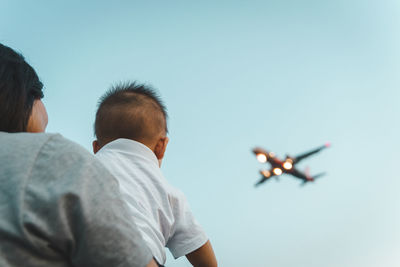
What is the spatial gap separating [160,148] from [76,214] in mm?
1213

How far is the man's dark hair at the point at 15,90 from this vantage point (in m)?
0.87

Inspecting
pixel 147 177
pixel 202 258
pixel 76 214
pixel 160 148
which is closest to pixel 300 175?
pixel 160 148

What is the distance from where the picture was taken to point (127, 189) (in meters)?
1.35

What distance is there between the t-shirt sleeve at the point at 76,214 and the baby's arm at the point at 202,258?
32.7 inches

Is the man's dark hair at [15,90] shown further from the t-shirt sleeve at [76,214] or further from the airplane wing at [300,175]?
the airplane wing at [300,175]

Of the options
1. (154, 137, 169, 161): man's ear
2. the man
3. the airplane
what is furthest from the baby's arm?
the airplane

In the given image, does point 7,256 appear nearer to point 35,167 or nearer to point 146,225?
point 35,167

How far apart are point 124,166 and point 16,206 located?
0.87m

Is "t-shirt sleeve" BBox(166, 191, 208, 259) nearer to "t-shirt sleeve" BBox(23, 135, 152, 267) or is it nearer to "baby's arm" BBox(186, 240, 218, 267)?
"baby's arm" BBox(186, 240, 218, 267)

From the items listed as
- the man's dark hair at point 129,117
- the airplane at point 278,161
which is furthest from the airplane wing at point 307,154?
the man's dark hair at point 129,117

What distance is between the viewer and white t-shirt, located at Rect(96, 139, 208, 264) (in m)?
1.28

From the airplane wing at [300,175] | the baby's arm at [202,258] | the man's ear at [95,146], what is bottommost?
the airplane wing at [300,175]

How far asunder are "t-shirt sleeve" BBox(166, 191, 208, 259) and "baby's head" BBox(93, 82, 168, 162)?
429 mm

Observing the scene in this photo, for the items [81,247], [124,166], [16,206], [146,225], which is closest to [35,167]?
[16,206]
